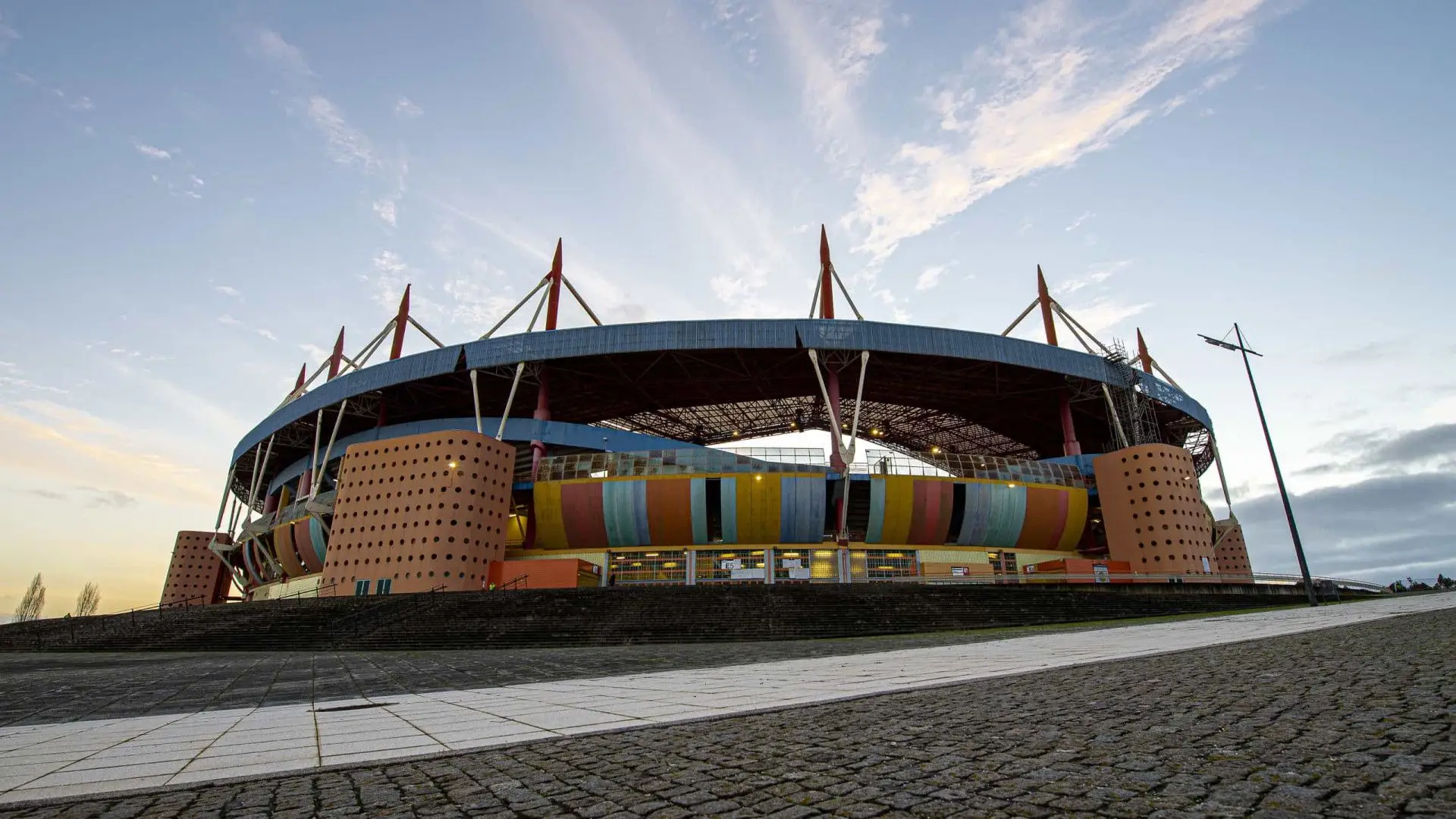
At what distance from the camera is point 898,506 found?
1716 inches

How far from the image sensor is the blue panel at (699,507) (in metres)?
42.5

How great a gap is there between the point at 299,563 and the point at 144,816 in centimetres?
5792

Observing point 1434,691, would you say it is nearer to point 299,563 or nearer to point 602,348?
point 602,348

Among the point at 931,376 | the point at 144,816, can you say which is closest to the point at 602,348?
the point at 931,376

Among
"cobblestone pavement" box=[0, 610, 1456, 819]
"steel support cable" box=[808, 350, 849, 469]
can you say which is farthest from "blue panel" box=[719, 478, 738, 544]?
"cobblestone pavement" box=[0, 610, 1456, 819]

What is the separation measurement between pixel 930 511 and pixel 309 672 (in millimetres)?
37247

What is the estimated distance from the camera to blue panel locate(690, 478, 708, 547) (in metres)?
42.5

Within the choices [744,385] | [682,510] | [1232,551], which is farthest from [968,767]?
[1232,551]

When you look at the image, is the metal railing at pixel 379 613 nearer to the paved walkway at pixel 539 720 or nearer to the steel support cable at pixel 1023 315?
the paved walkway at pixel 539 720

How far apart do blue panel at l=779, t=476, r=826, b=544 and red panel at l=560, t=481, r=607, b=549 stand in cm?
1126

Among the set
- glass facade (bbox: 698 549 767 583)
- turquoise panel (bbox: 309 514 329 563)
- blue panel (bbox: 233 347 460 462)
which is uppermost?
blue panel (bbox: 233 347 460 462)

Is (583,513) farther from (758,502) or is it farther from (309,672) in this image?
(309,672)

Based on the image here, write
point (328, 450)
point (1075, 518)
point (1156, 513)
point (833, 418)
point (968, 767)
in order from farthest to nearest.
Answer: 1. point (328, 450)
2. point (1075, 518)
3. point (833, 418)
4. point (1156, 513)
5. point (968, 767)

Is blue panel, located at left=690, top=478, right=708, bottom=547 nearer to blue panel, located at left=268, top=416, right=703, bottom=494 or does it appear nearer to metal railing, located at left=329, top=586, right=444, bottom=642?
blue panel, located at left=268, top=416, right=703, bottom=494
